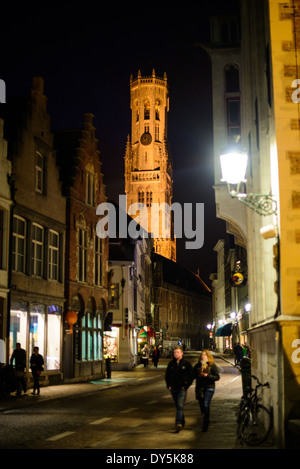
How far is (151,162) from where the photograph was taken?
160 meters

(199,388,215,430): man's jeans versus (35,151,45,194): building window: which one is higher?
(35,151,45,194): building window

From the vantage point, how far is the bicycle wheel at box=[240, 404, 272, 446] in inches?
435

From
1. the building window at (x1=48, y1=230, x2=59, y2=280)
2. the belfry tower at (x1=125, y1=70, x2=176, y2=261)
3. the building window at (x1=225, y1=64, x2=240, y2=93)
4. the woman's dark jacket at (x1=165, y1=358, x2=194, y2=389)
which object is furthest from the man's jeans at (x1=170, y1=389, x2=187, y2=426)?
the belfry tower at (x1=125, y1=70, x2=176, y2=261)

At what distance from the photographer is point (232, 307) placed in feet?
252

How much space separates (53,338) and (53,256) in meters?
3.81

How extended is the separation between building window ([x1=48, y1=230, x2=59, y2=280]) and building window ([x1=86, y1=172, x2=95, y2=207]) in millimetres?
4679

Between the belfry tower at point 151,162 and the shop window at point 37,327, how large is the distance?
12319cm

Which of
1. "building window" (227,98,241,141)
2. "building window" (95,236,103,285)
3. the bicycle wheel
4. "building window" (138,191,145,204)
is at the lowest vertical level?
the bicycle wheel

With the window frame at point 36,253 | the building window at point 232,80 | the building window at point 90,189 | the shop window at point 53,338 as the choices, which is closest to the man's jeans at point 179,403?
the building window at point 232,80

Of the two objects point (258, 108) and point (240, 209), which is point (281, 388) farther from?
point (240, 209)

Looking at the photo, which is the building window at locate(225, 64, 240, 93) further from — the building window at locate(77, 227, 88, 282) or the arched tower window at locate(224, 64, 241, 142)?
the building window at locate(77, 227, 88, 282)

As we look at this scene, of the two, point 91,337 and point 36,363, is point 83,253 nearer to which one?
point 91,337

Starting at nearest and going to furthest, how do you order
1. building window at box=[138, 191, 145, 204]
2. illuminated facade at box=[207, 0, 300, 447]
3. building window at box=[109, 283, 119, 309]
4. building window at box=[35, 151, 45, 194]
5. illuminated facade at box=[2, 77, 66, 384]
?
illuminated facade at box=[207, 0, 300, 447], illuminated facade at box=[2, 77, 66, 384], building window at box=[35, 151, 45, 194], building window at box=[109, 283, 119, 309], building window at box=[138, 191, 145, 204]
